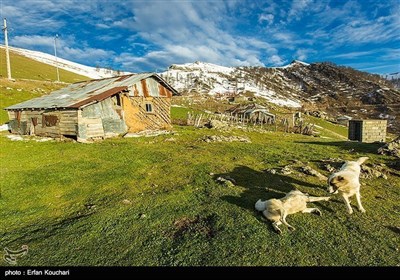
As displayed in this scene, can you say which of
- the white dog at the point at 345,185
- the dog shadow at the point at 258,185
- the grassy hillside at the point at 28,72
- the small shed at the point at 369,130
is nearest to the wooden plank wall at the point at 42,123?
the dog shadow at the point at 258,185

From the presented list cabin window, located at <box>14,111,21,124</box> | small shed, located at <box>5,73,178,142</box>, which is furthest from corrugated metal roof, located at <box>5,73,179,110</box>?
cabin window, located at <box>14,111,21,124</box>

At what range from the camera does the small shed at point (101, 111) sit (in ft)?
81.9

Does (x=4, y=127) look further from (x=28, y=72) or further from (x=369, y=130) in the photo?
(x=28, y=72)

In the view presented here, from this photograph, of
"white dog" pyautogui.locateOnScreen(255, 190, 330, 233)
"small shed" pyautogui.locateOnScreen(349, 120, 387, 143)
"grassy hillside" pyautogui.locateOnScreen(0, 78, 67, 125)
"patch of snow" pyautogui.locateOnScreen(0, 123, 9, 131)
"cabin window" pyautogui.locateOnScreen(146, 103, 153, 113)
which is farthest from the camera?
"grassy hillside" pyautogui.locateOnScreen(0, 78, 67, 125)

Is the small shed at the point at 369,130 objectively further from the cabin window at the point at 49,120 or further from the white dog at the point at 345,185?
the cabin window at the point at 49,120

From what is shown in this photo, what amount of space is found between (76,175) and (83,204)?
4.37m

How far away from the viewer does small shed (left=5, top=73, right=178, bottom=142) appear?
2497 centimetres

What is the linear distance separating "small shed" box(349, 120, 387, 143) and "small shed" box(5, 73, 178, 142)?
2200cm

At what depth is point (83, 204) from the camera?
10797 mm

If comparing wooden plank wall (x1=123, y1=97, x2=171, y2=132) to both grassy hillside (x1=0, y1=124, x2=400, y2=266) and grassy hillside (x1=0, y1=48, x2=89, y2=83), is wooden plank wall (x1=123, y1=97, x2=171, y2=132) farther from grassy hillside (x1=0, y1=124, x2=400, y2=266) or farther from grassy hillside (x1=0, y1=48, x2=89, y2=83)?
grassy hillside (x1=0, y1=48, x2=89, y2=83)

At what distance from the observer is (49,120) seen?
2698 cm

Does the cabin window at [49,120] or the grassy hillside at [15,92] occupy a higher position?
the grassy hillside at [15,92]

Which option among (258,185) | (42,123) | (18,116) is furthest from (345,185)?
(18,116)

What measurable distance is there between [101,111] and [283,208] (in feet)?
75.0
